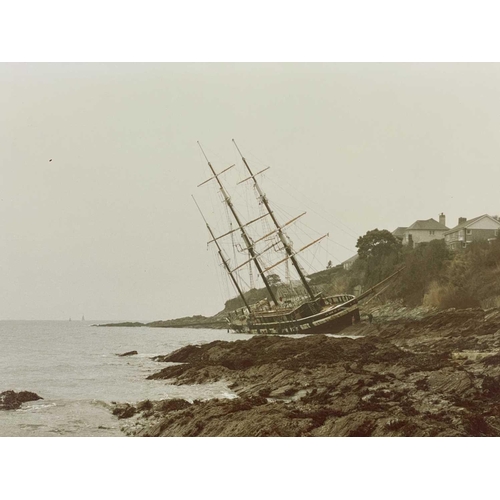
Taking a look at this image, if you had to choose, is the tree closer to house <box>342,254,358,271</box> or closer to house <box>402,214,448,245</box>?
house <box>342,254,358,271</box>

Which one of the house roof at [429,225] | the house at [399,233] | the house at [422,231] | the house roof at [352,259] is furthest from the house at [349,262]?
the house roof at [429,225]

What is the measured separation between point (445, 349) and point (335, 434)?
2638 millimetres

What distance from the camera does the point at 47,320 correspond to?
11.2m

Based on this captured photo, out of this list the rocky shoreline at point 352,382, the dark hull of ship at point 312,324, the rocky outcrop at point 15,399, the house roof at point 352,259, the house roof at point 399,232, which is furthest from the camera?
the dark hull of ship at point 312,324

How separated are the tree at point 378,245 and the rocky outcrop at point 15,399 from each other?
6.36m

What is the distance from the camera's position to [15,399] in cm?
1051

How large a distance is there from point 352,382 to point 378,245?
253cm

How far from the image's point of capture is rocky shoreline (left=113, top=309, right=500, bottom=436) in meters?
9.86

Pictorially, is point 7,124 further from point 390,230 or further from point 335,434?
point 335,434

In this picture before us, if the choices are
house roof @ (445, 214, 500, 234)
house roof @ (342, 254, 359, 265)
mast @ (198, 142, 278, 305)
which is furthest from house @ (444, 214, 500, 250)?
mast @ (198, 142, 278, 305)

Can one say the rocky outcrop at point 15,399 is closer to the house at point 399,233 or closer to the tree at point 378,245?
the tree at point 378,245

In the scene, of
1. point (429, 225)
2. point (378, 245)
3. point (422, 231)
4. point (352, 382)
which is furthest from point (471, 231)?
point (352, 382)

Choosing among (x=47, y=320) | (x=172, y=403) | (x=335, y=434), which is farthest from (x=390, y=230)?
(x=47, y=320)

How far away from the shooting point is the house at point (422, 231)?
11.0m
